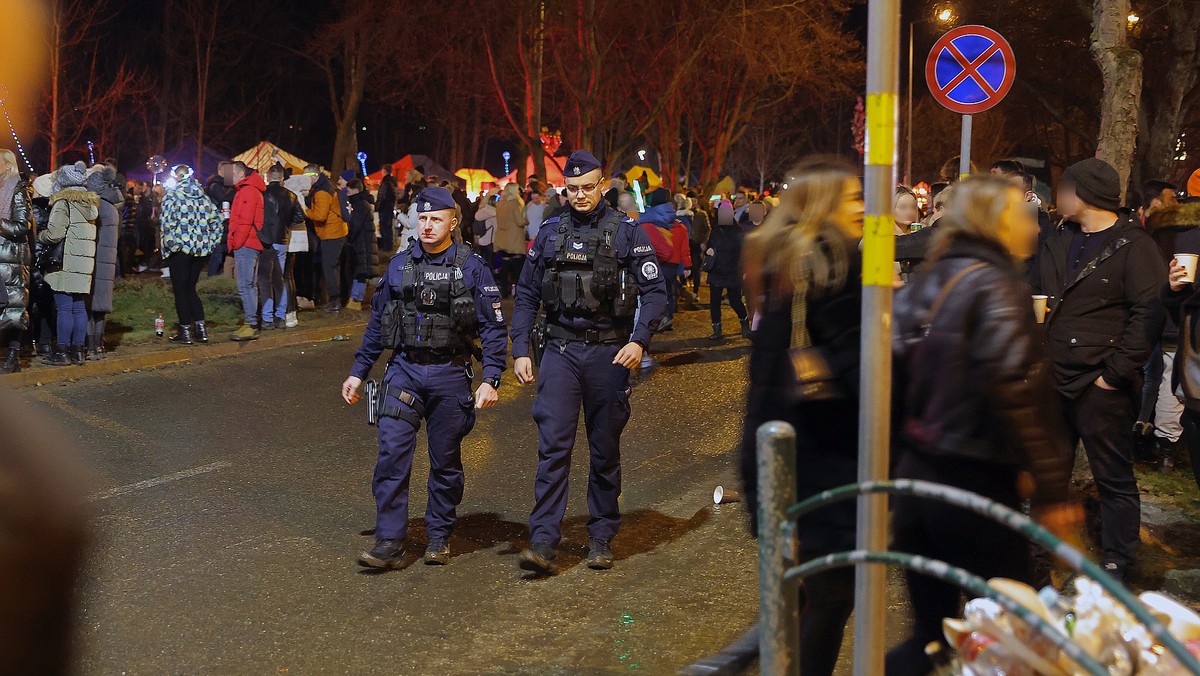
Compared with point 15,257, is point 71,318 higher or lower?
lower

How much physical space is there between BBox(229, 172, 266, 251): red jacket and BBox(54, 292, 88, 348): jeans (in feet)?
7.18

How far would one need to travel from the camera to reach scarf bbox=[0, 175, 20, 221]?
9.89 m

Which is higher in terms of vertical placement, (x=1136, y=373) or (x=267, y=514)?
(x=1136, y=373)

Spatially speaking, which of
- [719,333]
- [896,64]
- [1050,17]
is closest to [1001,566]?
[896,64]

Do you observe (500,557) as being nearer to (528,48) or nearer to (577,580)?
(577,580)

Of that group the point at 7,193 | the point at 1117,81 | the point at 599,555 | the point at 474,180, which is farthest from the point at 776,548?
the point at 474,180

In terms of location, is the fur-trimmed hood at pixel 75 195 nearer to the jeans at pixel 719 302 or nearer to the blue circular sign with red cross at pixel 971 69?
the jeans at pixel 719 302

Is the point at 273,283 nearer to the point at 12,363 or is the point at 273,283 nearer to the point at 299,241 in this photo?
the point at 299,241

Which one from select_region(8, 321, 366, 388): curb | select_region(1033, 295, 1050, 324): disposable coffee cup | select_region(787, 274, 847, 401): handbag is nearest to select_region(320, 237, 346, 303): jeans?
select_region(8, 321, 366, 388): curb

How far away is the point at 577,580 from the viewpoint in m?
5.79

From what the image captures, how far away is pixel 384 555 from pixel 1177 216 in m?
5.41

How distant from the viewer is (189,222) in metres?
12.1

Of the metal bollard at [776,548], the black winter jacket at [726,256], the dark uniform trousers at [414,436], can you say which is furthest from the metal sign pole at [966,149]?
the metal bollard at [776,548]

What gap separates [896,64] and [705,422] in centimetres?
694
